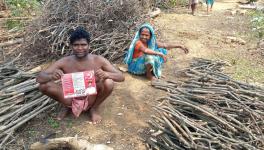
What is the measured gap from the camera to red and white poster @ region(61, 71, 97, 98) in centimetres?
360

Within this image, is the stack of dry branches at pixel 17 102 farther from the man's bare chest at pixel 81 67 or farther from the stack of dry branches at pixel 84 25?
the stack of dry branches at pixel 84 25

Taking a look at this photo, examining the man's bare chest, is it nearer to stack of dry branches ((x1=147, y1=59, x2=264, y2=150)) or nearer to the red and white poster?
the red and white poster

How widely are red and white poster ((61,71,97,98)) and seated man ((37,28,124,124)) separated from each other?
0.09 metres

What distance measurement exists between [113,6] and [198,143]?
11.2 ft

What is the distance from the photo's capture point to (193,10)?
9.93 meters

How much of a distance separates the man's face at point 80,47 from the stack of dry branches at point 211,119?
0.97m

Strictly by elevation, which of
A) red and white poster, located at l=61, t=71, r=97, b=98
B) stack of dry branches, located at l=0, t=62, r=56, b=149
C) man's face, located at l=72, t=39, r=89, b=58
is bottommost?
stack of dry branches, located at l=0, t=62, r=56, b=149

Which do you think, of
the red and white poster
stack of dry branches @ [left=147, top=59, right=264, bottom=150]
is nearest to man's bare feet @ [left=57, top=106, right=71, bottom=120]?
the red and white poster

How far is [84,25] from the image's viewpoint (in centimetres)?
577

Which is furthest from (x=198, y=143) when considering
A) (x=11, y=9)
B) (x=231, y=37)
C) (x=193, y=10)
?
(x=193, y=10)

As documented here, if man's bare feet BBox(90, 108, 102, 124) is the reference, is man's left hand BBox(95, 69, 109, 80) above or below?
above

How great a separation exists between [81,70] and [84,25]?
6.81ft

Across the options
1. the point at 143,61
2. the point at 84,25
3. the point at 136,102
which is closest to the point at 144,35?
the point at 143,61

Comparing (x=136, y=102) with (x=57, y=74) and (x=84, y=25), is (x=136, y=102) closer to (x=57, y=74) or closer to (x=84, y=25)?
(x=57, y=74)
